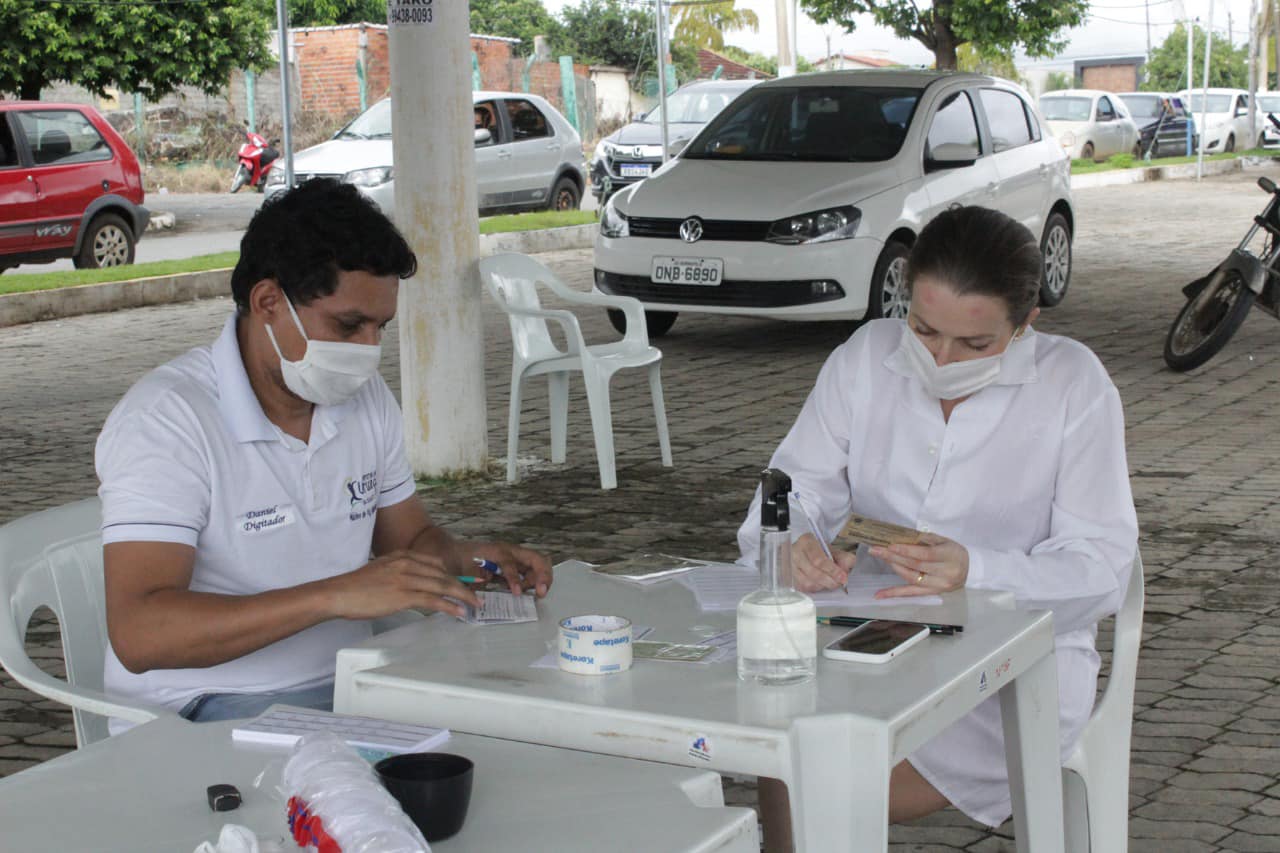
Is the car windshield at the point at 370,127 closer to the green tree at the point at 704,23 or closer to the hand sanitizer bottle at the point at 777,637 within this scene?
the hand sanitizer bottle at the point at 777,637

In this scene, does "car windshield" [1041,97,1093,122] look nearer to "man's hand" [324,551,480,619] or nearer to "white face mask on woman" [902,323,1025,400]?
"white face mask on woman" [902,323,1025,400]

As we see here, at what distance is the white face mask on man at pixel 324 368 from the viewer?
296 cm

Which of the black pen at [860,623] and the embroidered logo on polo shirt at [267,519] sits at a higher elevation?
the embroidered logo on polo shirt at [267,519]

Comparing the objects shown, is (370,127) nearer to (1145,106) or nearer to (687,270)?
(687,270)

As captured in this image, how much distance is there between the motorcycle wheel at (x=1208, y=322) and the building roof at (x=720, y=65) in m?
48.5

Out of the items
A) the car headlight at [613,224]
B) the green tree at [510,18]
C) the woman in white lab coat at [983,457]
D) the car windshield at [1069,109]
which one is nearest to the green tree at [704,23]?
the green tree at [510,18]

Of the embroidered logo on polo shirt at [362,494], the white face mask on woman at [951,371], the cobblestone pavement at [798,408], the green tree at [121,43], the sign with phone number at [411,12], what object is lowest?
the cobblestone pavement at [798,408]

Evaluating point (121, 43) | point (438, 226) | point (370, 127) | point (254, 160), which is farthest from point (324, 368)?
point (254, 160)

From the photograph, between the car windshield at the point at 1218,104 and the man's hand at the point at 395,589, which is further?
the car windshield at the point at 1218,104

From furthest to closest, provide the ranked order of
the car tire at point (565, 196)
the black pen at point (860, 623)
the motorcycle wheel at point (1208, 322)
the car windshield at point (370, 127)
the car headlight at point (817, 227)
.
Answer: the car tire at point (565, 196), the car windshield at point (370, 127), the car headlight at point (817, 227), the motorcycle wheel at point (1208, 322), the black pen at point (860, 623)

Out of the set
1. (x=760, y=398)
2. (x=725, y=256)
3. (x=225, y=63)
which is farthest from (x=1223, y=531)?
(x=225, y=63)

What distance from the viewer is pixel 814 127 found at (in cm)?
1156

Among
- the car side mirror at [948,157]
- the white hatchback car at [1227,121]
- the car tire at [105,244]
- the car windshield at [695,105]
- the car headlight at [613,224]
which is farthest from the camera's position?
the white hatchback car at [1227,121]

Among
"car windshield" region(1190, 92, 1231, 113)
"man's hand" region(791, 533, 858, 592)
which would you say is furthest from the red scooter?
"man's hand" region(791, 533, 858, 592)
